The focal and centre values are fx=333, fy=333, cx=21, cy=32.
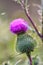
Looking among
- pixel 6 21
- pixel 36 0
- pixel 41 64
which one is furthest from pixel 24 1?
pixel 6 21

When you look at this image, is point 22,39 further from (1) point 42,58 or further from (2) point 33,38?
(1) point 42,58

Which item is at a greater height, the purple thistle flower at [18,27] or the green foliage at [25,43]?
the purple thistle flower at [18,27]

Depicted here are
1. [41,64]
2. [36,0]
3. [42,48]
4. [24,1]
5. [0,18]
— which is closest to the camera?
[24,1]

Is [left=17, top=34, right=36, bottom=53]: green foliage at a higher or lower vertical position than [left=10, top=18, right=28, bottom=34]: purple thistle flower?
lower

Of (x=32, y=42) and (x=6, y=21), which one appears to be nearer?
(x=32, y=42)

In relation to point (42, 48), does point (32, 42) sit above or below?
above
